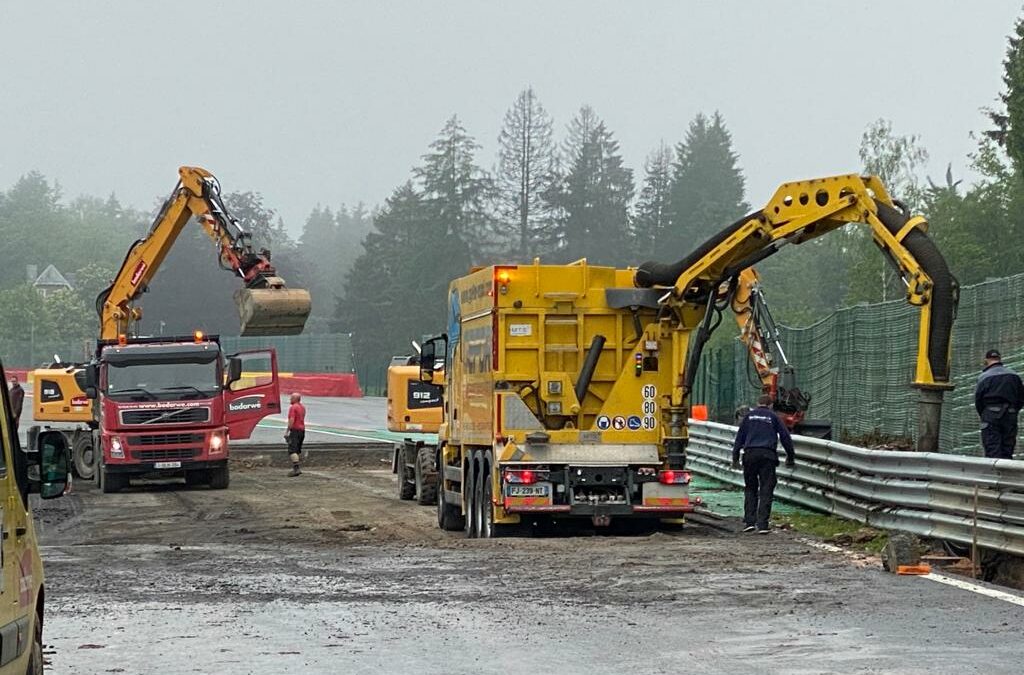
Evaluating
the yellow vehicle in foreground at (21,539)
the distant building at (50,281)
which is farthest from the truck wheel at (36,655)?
the distant building at (50,281)

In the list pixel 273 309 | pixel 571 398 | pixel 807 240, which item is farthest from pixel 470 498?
pixel 273 309

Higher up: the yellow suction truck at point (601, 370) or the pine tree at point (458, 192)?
the pine tree at point (458, 192)

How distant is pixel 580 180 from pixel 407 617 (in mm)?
113516

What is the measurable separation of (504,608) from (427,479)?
49.1 ft

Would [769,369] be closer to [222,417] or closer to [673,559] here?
[673,559]

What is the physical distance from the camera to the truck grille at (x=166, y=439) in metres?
31.8

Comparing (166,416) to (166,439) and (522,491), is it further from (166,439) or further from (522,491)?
(522,491)

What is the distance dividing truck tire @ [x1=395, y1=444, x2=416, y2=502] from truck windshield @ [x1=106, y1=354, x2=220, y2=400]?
4.88 meters

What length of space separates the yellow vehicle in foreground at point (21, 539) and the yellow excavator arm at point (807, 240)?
1147cm

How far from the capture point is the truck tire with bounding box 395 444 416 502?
2884cm

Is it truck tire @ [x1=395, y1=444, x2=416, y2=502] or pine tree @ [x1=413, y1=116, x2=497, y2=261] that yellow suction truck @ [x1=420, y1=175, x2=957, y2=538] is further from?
pine tree @ [x1=413, y1=116, x2=497, y2=261]

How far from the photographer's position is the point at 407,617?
12.5 meters

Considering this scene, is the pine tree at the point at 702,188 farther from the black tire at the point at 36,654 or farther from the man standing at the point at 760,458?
the black tire at the point at 36,654

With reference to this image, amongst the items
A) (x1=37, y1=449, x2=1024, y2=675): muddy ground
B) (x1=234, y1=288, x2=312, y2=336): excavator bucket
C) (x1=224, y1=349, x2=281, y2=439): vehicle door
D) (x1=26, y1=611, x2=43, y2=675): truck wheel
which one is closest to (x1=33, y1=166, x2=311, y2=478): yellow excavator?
(x1=234, y1=288, x2=312, y2=336): excavator bucket
